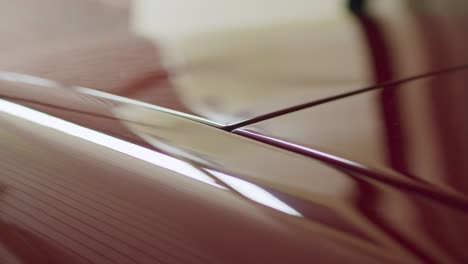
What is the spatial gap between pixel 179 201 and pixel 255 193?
4 cm

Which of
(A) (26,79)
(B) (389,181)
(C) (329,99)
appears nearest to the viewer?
(B) (389,181)

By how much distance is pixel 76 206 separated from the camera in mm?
352

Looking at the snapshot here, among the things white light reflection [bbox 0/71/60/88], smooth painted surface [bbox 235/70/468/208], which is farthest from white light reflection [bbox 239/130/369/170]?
white light reflection [bbox 0/71/60/88]

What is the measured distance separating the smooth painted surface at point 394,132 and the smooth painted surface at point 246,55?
26 millimetres

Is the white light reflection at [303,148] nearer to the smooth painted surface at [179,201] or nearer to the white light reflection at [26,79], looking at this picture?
the smooth painted surface at [179,201]

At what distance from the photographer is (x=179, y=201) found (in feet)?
1.04

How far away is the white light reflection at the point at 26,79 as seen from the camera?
0.49 m

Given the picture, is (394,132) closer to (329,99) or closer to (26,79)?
(329,99)

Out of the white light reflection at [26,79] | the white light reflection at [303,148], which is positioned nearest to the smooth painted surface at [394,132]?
the white light reflection at [303,148]

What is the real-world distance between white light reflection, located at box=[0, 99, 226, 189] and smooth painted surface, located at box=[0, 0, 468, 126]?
0.05 m

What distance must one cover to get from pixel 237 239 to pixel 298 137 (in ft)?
0.30

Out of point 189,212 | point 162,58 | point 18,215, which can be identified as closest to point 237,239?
point 189,212

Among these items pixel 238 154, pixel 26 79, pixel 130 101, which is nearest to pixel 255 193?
pixel 238 154

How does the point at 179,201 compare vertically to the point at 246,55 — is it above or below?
below
